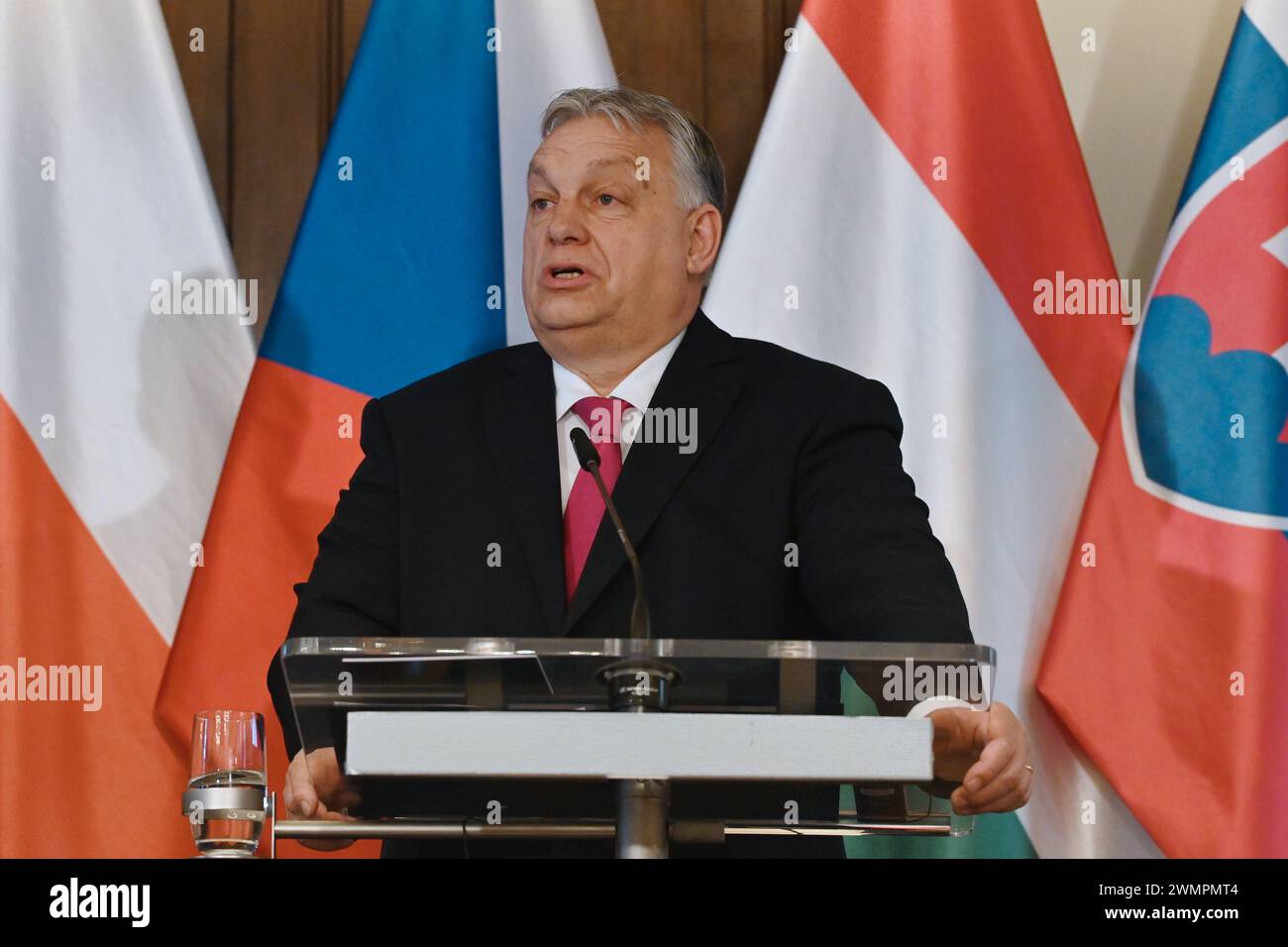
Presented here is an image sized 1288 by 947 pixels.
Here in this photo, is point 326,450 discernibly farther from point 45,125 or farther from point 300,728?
point 300,728

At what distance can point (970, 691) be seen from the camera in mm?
1411

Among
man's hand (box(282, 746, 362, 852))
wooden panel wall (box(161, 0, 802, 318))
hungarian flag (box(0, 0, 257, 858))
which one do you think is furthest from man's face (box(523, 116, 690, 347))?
man's hand (box(282, 746, 362, 852))

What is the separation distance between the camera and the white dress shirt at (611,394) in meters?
2.33

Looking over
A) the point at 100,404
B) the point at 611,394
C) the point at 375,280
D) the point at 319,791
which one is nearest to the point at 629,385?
the point at 611,394

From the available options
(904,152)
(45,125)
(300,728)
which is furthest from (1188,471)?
(45,125)

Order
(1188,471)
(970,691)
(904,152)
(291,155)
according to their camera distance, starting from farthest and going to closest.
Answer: (291,155) → (904,152) → (1188,471) → (970,691)

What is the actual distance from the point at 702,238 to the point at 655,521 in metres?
0.65

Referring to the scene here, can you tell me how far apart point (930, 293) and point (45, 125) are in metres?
1.82

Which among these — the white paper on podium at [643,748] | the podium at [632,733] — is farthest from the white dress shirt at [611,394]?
the white paper on podium at [643,748]

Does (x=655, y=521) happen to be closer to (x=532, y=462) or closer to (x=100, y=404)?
(x=532, y=462)

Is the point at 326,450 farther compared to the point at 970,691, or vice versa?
the point at 326,450

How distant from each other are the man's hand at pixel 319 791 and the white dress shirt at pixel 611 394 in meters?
0.86
